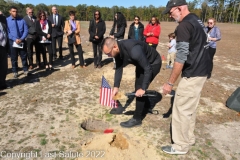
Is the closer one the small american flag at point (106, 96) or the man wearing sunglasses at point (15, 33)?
the small american flag at point (106, 96)

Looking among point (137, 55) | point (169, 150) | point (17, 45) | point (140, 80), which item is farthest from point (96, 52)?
point (169, 150)

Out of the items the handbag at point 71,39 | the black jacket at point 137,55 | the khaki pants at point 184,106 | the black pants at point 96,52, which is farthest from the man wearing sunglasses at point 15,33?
the khaki pants at point 184,106

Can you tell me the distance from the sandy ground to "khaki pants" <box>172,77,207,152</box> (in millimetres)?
266

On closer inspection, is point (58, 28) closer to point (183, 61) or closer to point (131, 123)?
point (131, 123)

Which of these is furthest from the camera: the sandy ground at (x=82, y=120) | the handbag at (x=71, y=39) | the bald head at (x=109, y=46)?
the handbag at (x=71, y=39)

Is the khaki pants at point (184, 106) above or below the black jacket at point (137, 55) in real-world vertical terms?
below

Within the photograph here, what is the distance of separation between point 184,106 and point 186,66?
1.87 feet

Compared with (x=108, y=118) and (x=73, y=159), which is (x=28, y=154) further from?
(x=108, y=118)

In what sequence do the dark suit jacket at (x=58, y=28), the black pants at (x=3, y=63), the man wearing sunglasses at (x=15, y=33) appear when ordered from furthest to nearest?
the dark suit jacket at (x=58, y=28) → the man wearing sunglasses at (x=15, y=33) → the black pants at (x=3, y=63)

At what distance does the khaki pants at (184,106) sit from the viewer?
295 cm

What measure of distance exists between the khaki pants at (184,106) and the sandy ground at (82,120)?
266mm

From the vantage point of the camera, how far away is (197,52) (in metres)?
2.76

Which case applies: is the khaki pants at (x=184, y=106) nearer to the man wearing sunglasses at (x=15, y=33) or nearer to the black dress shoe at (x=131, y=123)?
the black dress shoe at (x=131, y=123)

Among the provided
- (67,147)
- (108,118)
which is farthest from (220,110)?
(67,147)
